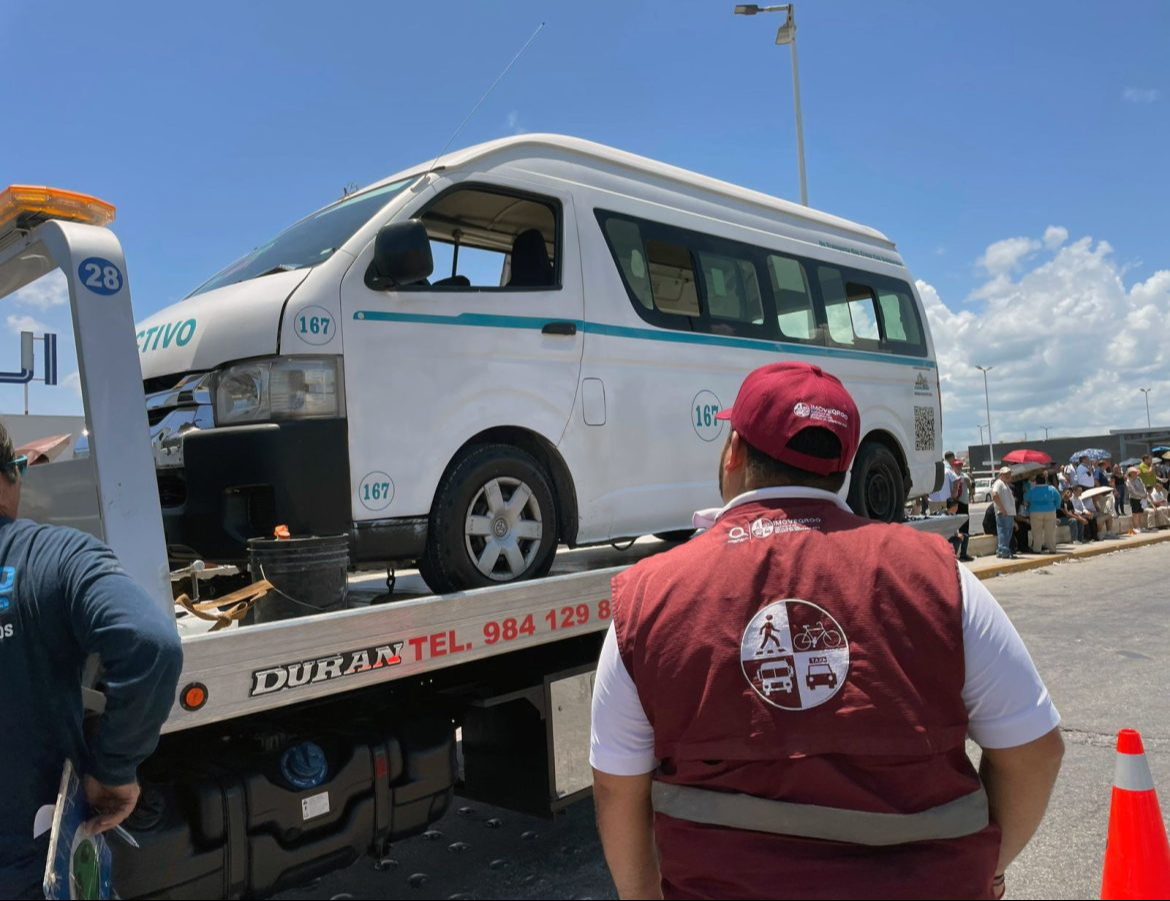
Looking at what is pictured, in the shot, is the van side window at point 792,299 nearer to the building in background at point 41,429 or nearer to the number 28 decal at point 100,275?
the number 28 decal at point 100,275

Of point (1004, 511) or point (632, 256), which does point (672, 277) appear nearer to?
point (632, 256)

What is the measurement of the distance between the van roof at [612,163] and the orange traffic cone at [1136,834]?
347 centimetres

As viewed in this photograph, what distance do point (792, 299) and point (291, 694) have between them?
14.0 feet

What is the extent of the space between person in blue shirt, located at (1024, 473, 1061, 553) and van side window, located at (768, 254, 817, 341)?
10966mm

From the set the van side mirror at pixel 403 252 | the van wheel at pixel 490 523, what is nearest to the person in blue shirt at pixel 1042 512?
the van wheel at pixel 490 523

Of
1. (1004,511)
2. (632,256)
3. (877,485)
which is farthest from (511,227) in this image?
(1004,511)

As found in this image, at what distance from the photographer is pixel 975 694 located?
1432mm

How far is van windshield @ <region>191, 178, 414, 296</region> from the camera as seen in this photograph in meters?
4.02

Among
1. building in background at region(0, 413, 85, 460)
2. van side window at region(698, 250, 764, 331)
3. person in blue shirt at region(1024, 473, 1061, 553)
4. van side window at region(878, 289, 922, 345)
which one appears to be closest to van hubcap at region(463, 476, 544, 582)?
building in background at region(0, 413, 85, 460)

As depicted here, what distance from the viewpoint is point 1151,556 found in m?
16.0

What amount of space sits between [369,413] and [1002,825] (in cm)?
277

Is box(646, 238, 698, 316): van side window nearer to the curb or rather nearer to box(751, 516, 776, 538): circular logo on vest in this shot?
box(751, 516, 776, 538): circular logo on vest

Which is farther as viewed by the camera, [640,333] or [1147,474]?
[1147,474]

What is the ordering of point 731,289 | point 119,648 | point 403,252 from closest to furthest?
point 119,648, point 403,252, point 731,289
